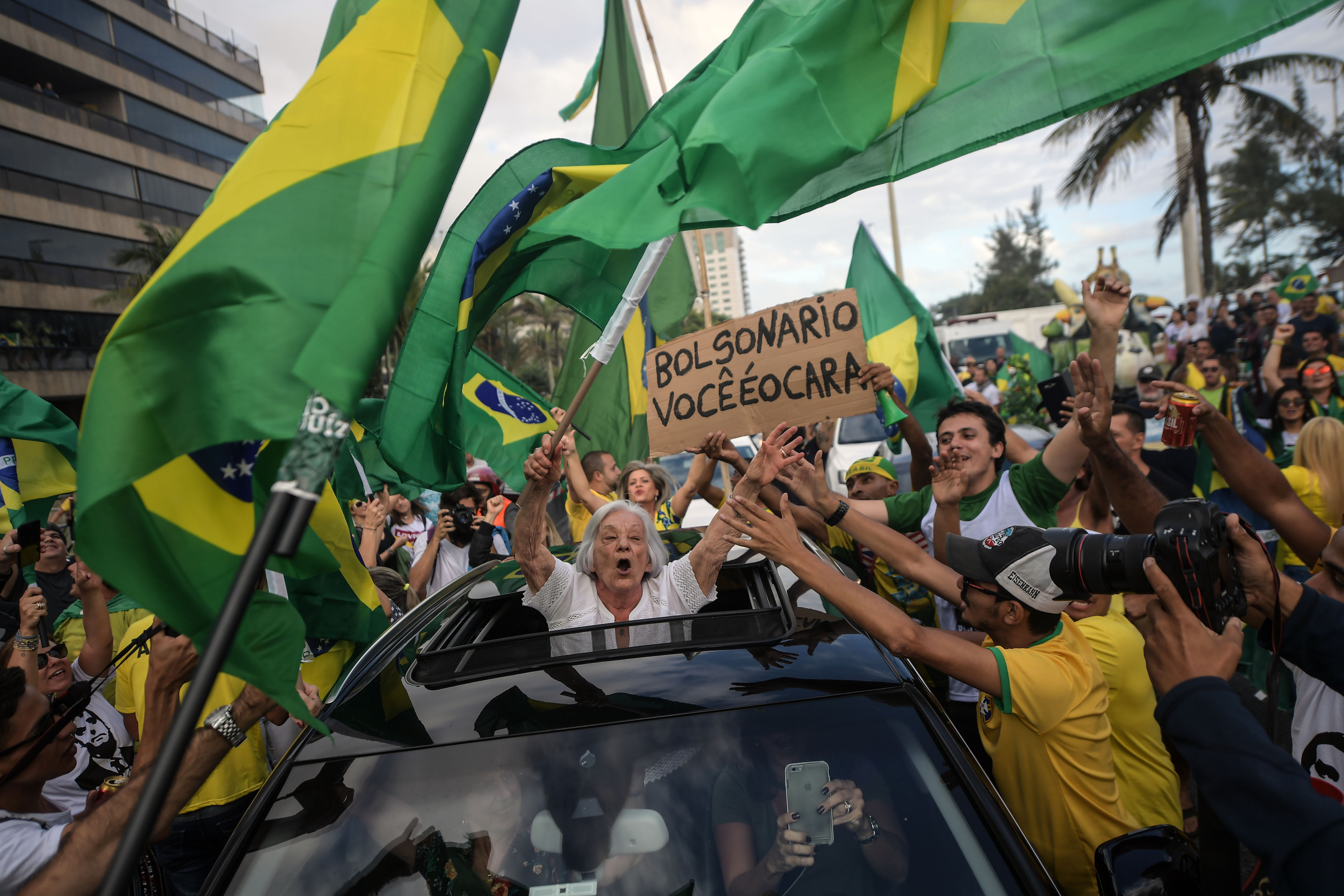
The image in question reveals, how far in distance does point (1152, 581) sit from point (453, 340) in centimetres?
246

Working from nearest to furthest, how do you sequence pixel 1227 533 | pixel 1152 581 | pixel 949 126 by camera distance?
pixel 1152 581 → pixel 1227 533 → pixel 949 126

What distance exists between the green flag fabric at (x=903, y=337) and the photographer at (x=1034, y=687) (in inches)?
149

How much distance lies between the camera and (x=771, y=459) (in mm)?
2891

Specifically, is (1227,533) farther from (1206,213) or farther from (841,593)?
(1206,213)

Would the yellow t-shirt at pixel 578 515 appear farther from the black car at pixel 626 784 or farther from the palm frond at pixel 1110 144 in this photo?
the palm frond at pixel 1110 144

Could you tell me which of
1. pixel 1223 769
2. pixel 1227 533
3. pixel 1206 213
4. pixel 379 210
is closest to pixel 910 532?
pixel 1227 533

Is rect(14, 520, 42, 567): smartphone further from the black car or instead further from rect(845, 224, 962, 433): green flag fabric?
rect(845, 224, 962, 433): green flag fabric

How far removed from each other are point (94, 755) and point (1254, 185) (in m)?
43.9

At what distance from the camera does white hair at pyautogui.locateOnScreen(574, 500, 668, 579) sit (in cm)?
345

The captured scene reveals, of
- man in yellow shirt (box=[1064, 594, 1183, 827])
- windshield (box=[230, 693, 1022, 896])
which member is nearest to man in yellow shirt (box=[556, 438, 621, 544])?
windshield (box=[230, 693, 1022, 896])

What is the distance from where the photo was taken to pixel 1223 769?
1415 millimetres

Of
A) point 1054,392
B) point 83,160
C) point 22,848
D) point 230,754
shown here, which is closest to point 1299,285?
point 1054,392

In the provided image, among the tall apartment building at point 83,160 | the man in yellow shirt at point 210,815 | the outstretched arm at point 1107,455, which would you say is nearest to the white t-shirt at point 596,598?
the man in yellow shirt at point 210,815

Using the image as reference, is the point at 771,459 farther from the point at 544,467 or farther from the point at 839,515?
the point at 544,467
